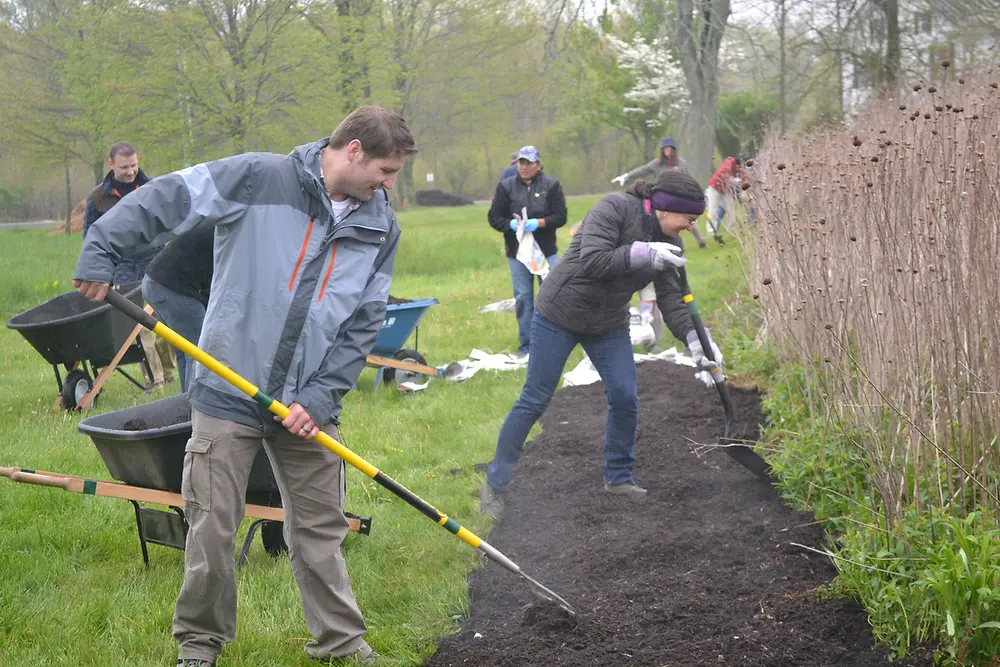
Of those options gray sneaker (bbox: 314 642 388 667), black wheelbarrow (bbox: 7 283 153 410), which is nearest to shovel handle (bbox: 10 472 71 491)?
gray sneaker (bbox: 314 642 388 667)

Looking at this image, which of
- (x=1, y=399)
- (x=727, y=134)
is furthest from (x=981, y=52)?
(x=727, y=134)

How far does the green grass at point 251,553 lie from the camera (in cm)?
399

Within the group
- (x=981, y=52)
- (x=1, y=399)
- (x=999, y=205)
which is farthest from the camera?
(x=981, y=52)

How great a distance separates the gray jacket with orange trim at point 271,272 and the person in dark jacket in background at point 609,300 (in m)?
1.80

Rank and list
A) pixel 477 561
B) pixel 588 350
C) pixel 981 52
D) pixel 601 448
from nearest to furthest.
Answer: pixel 477 561 < pixel 588 350 < pixel 601 448 < pixel 981 52

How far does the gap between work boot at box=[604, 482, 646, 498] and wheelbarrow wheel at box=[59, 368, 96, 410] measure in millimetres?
4450

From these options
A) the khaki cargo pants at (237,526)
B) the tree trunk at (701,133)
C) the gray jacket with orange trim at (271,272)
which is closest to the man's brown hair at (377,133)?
the gray jacket with orange trim at (271,272)

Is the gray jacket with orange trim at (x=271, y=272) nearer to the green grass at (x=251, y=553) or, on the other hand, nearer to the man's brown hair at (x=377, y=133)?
the man's brown hair at (x=377, y=133)

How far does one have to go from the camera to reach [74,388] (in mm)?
7930

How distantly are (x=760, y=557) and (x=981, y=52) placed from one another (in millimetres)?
11038

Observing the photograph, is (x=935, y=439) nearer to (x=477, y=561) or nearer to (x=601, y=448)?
(x=477, y=561)

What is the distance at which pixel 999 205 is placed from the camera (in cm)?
374

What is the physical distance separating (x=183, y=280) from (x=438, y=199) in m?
39.2

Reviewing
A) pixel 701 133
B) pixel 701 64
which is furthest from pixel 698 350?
pixel 701 133
